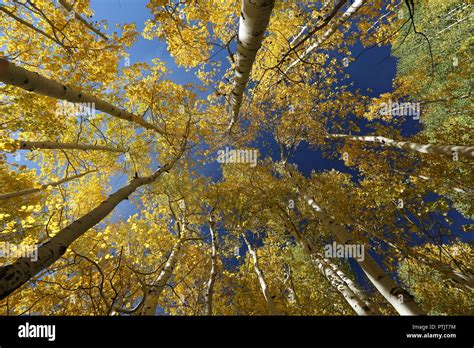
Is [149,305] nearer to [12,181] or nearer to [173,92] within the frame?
[173,92]

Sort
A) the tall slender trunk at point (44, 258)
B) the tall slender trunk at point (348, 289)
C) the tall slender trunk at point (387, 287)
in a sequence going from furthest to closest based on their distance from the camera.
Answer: the tall slender trunk at point (348, 289), the tall slender trunk at point (387, 287), the tall slender trunk at point (44, 258)

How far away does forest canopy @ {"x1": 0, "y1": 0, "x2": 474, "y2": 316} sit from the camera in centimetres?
438

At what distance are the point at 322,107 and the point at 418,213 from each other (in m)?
5.99

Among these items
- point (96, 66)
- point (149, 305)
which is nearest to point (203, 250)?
point (149, 305)

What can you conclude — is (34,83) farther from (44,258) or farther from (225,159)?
(225,159)

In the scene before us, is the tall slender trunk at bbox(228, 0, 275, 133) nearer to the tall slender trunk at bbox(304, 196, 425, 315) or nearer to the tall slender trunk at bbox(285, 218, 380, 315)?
the tall slender trunk at bbox(304, 196, 425, 315)

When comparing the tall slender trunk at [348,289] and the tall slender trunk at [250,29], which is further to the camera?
the tall slender trunk at [348,289]

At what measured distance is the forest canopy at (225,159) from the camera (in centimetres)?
438

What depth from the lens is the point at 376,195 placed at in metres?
7.82

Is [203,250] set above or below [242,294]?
above

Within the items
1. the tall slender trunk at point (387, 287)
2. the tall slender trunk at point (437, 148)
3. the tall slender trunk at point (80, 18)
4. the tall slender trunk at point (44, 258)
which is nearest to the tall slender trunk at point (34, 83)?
the tall slender trunk at point (44, 258)
